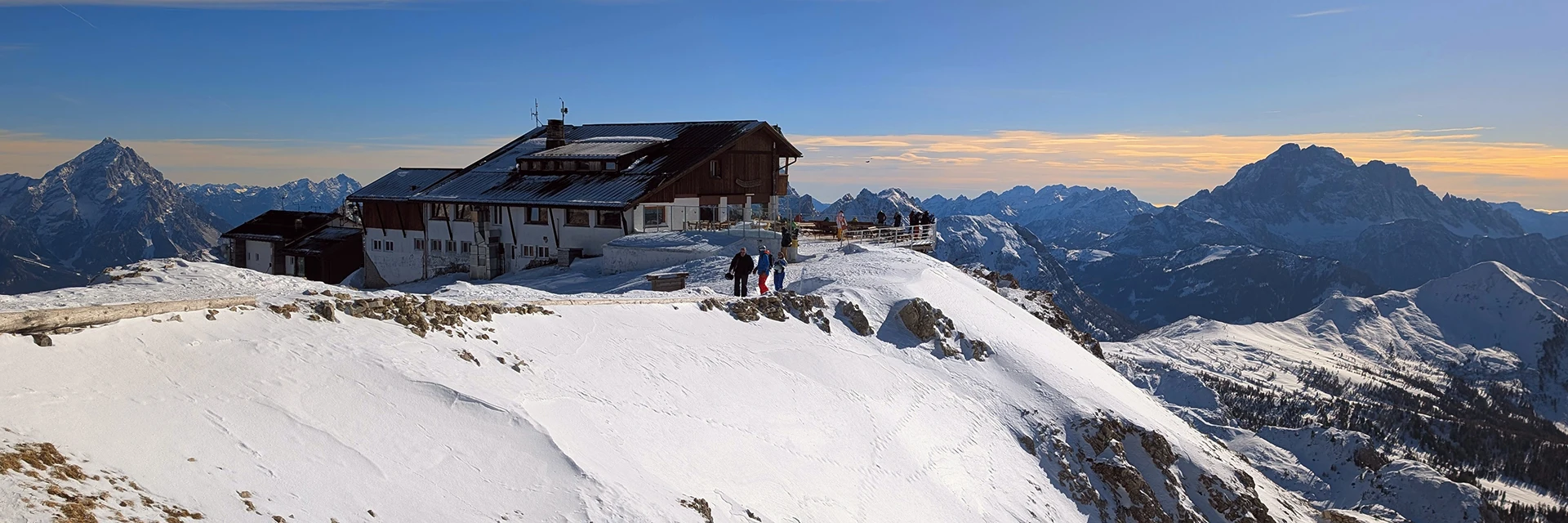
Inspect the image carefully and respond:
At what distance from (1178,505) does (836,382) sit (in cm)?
1098

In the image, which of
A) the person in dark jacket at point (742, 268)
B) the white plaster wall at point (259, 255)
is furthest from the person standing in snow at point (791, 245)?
the white plaster wall at point (259, 255)

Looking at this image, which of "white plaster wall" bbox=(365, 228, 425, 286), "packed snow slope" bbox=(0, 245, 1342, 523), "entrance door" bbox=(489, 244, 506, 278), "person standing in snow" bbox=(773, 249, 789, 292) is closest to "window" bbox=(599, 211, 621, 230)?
"entrance door" bbox=(489, 244, 506, 278)

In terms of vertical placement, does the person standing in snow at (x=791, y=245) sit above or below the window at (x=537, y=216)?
below

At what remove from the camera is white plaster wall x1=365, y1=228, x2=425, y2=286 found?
5593 centimetres

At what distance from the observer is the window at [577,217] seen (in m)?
48.1

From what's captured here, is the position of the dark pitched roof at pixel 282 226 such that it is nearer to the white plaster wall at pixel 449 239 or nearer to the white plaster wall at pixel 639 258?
the white plaster wall at pixel 449 239

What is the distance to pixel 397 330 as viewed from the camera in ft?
64.3

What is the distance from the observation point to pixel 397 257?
2249 inches

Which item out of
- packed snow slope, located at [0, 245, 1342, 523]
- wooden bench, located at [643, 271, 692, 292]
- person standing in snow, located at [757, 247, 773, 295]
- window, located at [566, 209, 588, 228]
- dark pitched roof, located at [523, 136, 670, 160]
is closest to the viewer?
packed snow slope, located at [0, 245, 1342, 523]

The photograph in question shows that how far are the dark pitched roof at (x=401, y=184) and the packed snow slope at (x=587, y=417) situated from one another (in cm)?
2880

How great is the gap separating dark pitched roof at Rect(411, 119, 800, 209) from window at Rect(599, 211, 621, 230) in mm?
640

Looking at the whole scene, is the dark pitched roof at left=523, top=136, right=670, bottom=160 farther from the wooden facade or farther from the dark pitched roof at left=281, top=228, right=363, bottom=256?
the dark pitched roof at left=281, top=228, right=363, bottom=256

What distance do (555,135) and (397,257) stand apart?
11.2 metres

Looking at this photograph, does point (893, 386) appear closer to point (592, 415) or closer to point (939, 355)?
point (939, 355)
